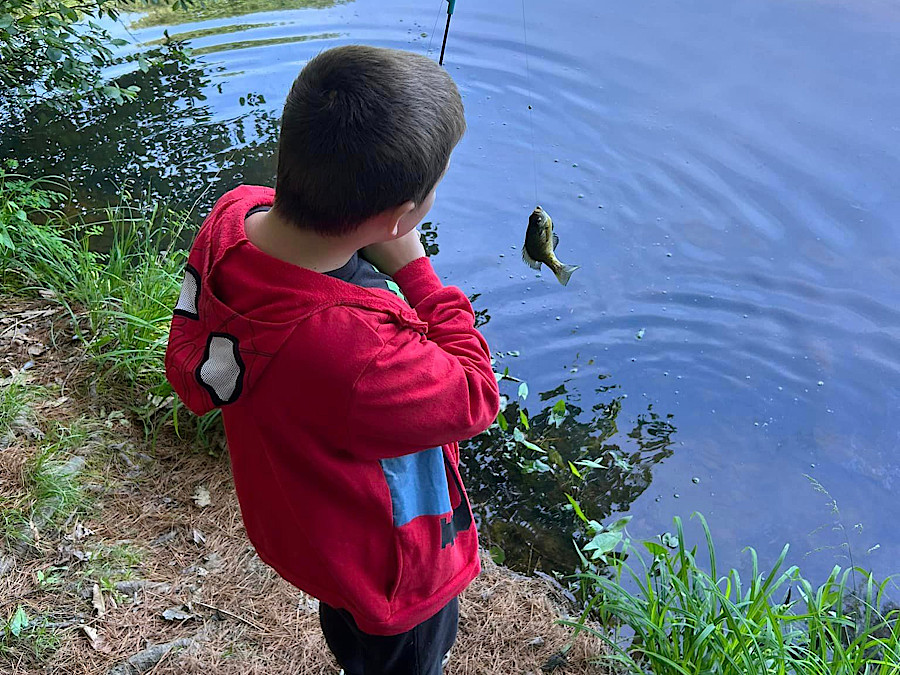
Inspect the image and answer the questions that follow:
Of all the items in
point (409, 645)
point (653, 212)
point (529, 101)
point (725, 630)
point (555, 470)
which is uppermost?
point (409, 645)

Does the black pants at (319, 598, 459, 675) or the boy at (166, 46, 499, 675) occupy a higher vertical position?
the boy at (166, 46, 499, 675)

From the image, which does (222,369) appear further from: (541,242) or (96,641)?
(96,641)

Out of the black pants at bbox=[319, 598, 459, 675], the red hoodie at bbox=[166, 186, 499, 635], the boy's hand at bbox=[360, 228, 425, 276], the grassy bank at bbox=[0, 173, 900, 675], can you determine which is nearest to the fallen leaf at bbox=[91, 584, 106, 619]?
the grassy bank at bbox=[0, 173, 900, 675]

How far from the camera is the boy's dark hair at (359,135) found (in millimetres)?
1038

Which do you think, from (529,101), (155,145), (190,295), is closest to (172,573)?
(190,295)

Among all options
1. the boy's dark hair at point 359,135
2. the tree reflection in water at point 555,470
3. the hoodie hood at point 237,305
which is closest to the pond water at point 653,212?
the tree reflection in water at point 555,470

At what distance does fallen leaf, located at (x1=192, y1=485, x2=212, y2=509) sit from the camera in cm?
257

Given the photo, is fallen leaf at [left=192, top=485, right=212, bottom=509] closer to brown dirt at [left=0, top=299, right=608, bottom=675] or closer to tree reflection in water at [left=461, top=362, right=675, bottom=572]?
brown dirt at [left=0, top=299, right=608, bottom=675]

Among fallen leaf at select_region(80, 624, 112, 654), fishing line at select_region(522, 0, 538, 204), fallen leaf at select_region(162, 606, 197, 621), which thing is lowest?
fallen leaf at select_region(162, 606, 197, 621)

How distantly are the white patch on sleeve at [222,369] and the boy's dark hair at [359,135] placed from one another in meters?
0.21

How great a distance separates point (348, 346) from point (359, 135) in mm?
278

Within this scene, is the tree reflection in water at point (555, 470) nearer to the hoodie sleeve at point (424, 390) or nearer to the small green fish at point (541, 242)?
the small green fish at point (541, 242)

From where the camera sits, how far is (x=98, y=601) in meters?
2.18

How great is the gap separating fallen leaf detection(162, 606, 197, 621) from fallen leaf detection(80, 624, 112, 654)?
6.5 inches
